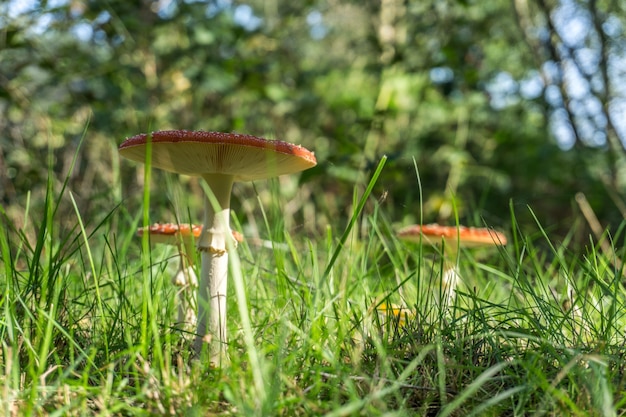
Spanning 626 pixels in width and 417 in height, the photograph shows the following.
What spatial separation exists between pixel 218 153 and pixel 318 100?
4.83 m

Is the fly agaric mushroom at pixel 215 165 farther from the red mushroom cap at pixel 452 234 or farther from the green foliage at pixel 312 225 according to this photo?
the red mushroom cap at pixel 452 234

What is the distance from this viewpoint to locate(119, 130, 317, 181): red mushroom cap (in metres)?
1.47

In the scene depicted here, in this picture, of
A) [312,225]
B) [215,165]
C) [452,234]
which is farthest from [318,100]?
[215,165]

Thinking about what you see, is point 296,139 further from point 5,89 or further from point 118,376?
point 118,376

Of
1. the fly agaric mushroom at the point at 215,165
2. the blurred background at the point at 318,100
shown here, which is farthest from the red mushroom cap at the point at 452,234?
the fly agaric mushroom at the point at 215,165

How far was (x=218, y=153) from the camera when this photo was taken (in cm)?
164

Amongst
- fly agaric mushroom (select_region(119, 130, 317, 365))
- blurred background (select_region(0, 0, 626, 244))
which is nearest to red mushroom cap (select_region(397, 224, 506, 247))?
blurred background (select_region(0, 0, 626, 244))

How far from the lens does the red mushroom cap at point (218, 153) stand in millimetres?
1466

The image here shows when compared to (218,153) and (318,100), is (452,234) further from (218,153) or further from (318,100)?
(318,100)

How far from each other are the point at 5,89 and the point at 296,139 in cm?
473

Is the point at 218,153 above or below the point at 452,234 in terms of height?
above

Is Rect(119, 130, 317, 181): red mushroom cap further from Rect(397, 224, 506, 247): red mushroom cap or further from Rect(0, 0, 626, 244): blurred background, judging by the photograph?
Rect(397, 224, 506, 247): red mushroom cap

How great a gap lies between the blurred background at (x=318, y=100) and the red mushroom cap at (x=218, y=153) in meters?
0.72

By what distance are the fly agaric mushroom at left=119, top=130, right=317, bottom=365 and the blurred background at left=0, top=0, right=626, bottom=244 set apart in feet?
2.32
